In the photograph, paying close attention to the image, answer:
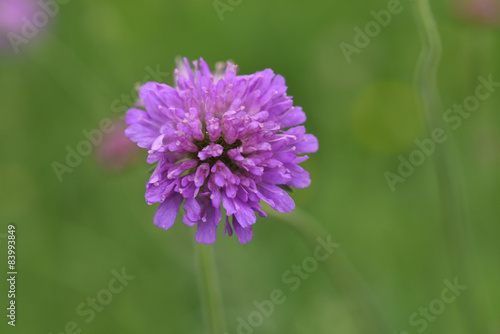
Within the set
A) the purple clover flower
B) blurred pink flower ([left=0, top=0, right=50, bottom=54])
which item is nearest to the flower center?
the purple clover flower

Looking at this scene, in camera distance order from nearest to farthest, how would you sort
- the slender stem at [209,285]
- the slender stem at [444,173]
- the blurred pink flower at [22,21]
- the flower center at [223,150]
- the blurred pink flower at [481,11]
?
the flower center at [223,150], the slender stem at [209,285], the slender stem at [444,173], the blurred pink flower at [481,11], the blurred pink flower at [22,21]

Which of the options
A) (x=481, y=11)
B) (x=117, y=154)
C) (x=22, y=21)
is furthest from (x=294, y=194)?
(x=22, y=21)

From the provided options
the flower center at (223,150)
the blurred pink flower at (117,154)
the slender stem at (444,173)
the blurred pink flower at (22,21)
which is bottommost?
the slender stem at (444,173)

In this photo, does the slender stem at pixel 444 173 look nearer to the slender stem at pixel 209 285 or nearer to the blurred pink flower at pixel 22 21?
the slender stem at pixel 209 285

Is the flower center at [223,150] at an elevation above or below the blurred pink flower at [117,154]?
below

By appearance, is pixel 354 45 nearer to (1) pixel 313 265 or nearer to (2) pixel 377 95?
(2) pixel 377 95

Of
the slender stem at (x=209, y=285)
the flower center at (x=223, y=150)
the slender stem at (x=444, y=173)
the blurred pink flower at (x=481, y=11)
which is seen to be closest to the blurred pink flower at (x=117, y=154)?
the slender stem at (x=209, y=285)

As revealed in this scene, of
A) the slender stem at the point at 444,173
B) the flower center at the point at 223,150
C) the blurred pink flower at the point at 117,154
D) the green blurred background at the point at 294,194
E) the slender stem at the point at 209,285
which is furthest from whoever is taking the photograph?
the green blurred background at the point at 294,194

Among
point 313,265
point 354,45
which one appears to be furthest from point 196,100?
point 354,45
